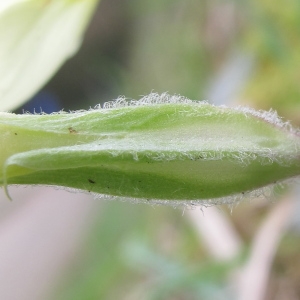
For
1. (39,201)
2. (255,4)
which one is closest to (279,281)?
(255,4)

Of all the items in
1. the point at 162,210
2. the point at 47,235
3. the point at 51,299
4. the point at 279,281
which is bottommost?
the point at 279,281

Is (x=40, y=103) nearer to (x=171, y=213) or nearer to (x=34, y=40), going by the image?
(x=171, y=213)

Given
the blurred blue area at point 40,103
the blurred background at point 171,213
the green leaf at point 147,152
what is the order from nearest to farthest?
the green leaf at point 147,152, the blurred background at point 171,213, the blurred blue area at point 40,103

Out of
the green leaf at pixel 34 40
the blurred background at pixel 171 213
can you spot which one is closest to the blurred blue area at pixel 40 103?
the blurred background at pixel 171 213

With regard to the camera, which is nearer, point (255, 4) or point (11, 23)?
point (11, 23)

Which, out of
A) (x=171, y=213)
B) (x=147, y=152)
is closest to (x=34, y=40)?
(x=147, y=152)

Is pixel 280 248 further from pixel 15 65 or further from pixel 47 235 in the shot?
pixel 47 235

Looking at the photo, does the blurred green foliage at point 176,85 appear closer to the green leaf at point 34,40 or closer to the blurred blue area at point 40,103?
the blurred blue area at point 40,103
